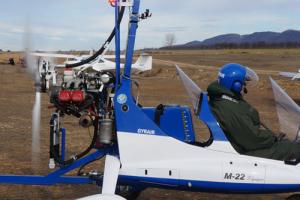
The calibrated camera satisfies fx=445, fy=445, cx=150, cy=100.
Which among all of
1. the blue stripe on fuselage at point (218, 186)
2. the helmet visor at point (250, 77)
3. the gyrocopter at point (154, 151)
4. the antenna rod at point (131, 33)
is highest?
the antenna rod at point (131, 33)

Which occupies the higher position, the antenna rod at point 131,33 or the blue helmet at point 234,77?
the antenna rod at point 131,33

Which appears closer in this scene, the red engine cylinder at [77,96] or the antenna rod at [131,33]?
the antenna rod at [131,33]

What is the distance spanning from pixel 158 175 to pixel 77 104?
→ 120cm

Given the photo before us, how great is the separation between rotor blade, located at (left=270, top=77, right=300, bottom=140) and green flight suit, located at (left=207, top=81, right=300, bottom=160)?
24 centimetres

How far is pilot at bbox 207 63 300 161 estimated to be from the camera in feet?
15.9

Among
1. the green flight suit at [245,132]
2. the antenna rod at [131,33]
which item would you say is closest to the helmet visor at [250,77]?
the green flight suit at [245,132]

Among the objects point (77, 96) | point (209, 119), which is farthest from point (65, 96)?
point (209, 119)

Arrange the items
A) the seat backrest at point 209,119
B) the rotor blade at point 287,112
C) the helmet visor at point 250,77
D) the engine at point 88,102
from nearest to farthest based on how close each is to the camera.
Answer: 1. the seat backrest at point 209,119
2. the engine at point 88,102
3. the rotor blade at point 287,112
4. the helmet visor at point 250,77

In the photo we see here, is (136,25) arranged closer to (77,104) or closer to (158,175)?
(77,104)

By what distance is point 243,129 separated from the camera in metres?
4.85

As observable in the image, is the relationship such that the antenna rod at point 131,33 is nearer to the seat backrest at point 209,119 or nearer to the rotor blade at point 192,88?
the rotor blade at point 192,88

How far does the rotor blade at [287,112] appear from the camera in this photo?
16.6ft

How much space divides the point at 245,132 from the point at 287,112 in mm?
662

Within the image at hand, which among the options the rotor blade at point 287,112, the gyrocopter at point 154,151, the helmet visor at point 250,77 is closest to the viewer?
the gyrocopter at point 154,151
